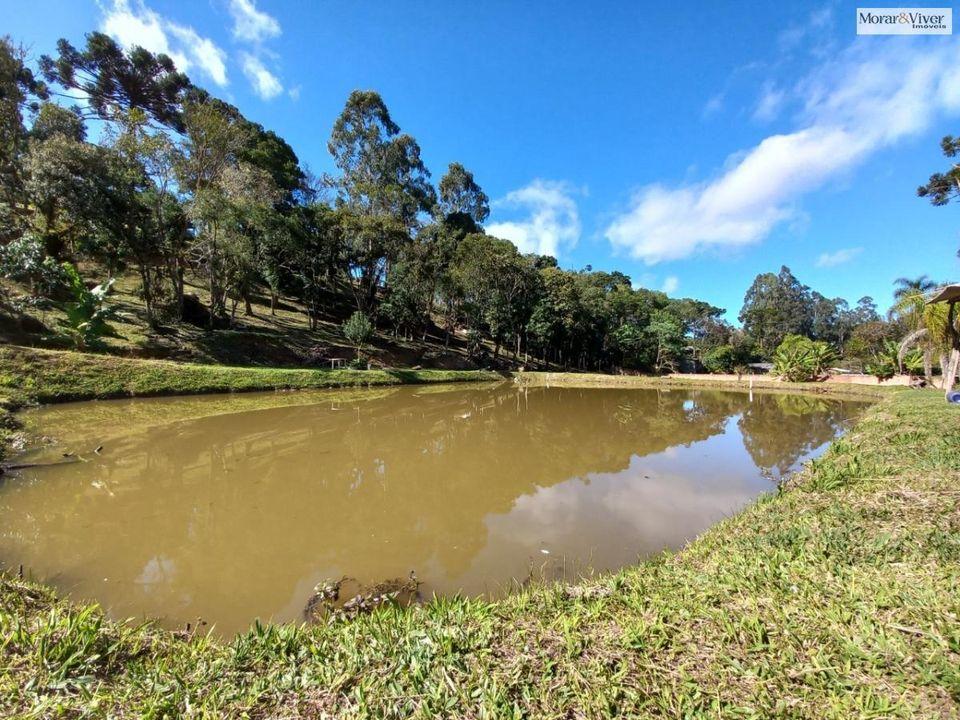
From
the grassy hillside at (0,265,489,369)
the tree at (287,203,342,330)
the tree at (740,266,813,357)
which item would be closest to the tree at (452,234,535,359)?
the grassy hillside at (0,265,489,369)

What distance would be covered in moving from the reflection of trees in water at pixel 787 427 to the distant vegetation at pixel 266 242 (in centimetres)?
457

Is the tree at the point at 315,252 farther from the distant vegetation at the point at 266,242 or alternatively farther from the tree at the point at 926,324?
the tree at the point at 926,324

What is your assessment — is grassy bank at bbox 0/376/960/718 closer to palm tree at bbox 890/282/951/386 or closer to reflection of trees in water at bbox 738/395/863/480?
reflection of trees in water at bbox 738/395/863/480

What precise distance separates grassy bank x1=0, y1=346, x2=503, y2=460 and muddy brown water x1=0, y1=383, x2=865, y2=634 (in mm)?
872

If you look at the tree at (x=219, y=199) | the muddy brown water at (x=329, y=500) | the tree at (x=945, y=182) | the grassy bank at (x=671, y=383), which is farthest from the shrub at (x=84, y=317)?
the tree at (x=945, y=182)

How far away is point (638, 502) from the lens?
245 inches

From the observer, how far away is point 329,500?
594 cm

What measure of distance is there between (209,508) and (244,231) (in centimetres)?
2257

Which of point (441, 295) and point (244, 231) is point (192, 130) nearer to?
point (244, 231)

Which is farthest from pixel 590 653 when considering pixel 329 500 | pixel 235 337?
pixel 235 337

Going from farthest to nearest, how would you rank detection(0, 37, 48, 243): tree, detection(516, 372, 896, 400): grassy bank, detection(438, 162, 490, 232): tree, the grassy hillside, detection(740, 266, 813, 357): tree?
1. detection(740, 266, 813, 357): tree
2. detection(438, 162, 490, 232): tree
3. detection(516, 372, 896, 400): grassy bank
4. detection(0, 37, 48, 243): tree
5. the grassy hillside

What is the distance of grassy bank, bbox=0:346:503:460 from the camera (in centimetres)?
1140

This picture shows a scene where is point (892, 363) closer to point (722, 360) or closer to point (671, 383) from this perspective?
point (671, 383)

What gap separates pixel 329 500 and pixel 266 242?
23419 mm
